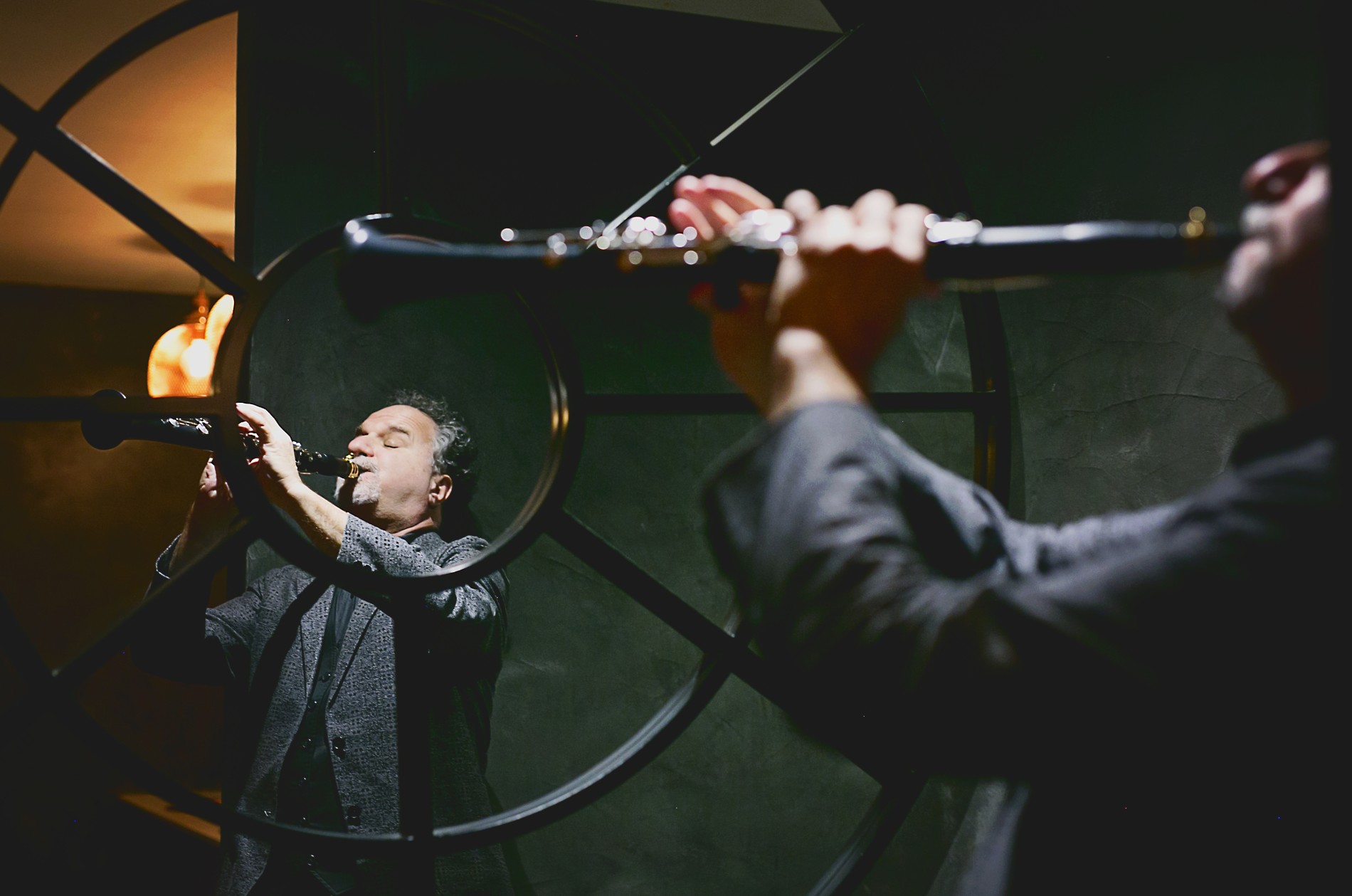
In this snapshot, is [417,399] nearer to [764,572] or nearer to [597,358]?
[597,358]

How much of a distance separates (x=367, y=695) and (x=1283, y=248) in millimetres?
1424

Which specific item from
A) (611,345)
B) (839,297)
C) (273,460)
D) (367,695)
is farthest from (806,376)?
(611,345)

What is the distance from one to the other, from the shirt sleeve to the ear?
135 cm

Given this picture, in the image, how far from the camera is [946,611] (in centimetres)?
52

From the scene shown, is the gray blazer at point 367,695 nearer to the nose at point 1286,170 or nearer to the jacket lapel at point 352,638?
the jacket lapel at point 352,638

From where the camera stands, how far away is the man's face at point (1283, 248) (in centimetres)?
52

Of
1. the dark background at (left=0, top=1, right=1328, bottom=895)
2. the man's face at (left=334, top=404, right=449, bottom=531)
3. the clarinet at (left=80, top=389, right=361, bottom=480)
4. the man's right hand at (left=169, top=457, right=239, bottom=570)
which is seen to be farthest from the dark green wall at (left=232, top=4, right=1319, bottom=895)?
the man's right hand at (left=169, top=457, right=239, bottom=570)

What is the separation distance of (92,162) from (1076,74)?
47.0 inches

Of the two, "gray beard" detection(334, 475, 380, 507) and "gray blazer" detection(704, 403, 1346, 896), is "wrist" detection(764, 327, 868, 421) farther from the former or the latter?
"gray beard" detection(334, 475, 380, 507)

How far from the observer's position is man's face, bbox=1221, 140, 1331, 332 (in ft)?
1.72

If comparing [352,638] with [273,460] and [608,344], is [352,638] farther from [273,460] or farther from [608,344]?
[608,344]

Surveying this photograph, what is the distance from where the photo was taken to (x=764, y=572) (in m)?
0.54

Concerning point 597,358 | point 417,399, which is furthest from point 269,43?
point 597,358

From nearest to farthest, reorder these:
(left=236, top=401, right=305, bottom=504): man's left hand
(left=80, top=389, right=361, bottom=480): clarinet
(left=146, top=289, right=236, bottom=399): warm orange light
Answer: (left=80, top=389, right=361, bottom=480): clarinet, (left=236, top=401, right=305, bottom=504): man's left hand, (left=146, top=289, right=236, bottom=399): warm orange light
